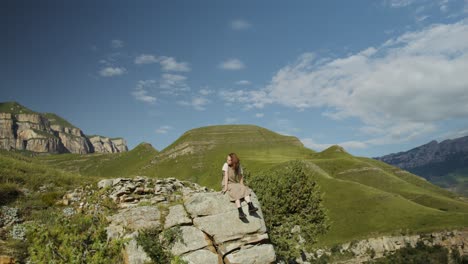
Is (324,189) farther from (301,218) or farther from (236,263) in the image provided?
(236,263)

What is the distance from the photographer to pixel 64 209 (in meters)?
21.1

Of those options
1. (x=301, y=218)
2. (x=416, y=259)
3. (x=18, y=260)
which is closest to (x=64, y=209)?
(x=18, y=260)

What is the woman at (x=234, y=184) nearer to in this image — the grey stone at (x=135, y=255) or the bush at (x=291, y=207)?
the grey stone at (x=135, y=255)

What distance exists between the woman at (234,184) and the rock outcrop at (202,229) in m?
0.63

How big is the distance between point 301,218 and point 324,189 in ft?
319

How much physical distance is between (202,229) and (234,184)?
320cm

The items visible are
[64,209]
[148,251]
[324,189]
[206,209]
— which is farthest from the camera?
[324,189]

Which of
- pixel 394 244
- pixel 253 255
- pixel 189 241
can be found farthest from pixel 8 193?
pixel 394 244

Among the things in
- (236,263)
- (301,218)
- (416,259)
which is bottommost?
(416,259)

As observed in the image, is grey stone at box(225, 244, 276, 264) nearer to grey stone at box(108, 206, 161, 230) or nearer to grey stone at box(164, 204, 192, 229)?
grey stone at box(164, 204, 192, 229)

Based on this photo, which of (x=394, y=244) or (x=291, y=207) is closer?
(x=291, y=207)

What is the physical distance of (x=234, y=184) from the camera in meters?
17.0

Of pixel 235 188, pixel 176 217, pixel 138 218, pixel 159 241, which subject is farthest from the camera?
pixel 235 188

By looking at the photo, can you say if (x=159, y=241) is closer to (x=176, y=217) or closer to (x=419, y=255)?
(x=176, y=217)
